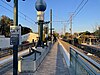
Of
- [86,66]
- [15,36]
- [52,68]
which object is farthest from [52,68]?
[86,66]

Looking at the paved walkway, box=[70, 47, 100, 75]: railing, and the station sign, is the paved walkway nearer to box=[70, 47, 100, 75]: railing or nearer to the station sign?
the station sign

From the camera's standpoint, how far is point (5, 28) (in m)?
89.0

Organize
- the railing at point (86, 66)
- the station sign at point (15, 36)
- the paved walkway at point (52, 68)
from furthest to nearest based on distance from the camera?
the paved walkway at point (52, 68) < the station sign at point (15, 36) < the railing at point (86, 66)

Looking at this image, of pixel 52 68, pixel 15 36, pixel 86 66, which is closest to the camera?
pixel 86 66

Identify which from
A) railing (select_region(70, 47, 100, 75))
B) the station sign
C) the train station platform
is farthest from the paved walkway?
railing (select_region(70, 47, 100, 75))

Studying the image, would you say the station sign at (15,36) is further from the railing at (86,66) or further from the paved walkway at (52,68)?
the paved walkway at (52,68)

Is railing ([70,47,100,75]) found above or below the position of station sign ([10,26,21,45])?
below

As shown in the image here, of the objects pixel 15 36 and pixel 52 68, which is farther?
pixel 52 68

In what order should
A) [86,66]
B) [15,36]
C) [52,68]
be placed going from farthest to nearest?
1. [52,68]
2. [15,36]
3. [86,66]

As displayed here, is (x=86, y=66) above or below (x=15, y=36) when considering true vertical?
below

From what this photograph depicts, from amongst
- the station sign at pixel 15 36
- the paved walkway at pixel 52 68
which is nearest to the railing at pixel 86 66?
the station sign at pixel 15 36

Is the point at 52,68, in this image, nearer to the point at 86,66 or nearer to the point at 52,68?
the point at 52,68

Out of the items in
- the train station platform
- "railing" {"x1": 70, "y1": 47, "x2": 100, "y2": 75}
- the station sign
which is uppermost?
the station sign

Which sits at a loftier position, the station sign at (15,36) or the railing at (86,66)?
the station sign at (15,36)
